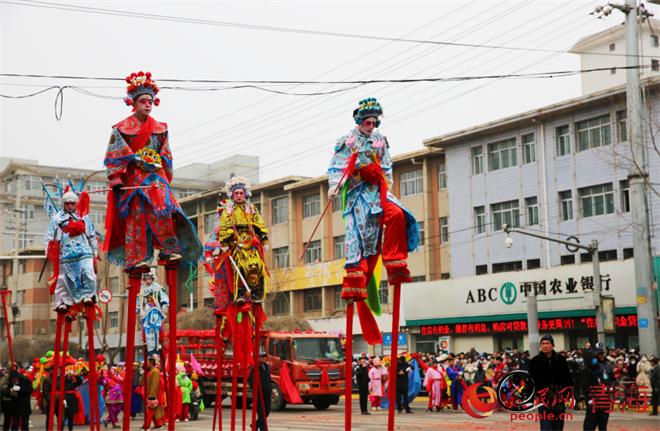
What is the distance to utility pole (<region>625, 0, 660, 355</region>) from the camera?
85.9 feet

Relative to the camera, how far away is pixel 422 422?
2195cm

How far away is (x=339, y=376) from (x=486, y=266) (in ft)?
57.2

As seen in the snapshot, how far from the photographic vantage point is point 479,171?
45625 mm

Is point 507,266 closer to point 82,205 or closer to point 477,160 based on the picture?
point 477,160

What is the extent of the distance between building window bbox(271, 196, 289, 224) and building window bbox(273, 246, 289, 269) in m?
1.73

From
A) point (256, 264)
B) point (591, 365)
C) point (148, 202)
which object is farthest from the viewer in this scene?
point (591, 365)

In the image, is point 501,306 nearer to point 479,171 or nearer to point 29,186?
point 479,171

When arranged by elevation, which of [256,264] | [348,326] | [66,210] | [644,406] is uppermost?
[66,210]

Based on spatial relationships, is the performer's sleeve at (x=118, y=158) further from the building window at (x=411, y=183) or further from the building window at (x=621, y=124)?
the building window at (x=411, y=183)

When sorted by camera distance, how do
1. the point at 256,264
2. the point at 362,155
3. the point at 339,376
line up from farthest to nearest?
the point at 339,376, the point at 256,264, the point at 362,155

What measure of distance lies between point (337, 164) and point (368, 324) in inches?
81.0

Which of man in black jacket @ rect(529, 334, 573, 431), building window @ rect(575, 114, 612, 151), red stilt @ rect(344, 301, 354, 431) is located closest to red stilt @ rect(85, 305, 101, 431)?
red stilt @ rect(344, 301, 354, 431)

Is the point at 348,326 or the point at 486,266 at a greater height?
the point at 486,266

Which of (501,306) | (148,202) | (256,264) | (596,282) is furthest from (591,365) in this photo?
(501,306)
